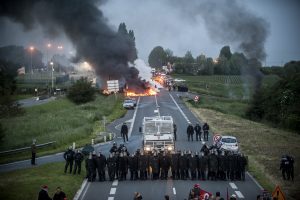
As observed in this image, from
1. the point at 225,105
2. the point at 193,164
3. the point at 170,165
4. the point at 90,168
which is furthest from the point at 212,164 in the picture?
the point at 225,105

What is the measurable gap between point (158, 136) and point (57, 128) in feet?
62.2

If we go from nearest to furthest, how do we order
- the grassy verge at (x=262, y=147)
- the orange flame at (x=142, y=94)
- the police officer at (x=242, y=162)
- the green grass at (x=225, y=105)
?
the police officer at (x=242, y=162), the grassy verge at (x=262, y=147), the green grass at (x=225, y=105), the orange flame at (x=142, y=94)

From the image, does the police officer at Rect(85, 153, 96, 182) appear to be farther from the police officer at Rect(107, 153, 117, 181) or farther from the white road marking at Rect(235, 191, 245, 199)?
the white road marking at Rect(235, 191, 245, 199)

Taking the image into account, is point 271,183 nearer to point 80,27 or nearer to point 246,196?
point 246,196

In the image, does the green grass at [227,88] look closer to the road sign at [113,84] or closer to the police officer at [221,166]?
the road sign at [113,84]

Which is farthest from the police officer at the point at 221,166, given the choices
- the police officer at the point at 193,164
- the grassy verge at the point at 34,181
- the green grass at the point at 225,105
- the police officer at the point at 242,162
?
the green grass at the point at 225,105

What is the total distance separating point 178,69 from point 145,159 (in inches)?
6001

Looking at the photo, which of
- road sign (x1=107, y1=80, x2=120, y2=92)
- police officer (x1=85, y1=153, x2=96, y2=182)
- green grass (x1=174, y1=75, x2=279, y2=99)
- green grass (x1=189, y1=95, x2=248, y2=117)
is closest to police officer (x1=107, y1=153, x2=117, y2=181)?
police officer (x1=85, y1=153, x2=96, y2=182)

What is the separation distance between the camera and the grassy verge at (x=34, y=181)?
77.7 feet

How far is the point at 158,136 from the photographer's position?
109 ft

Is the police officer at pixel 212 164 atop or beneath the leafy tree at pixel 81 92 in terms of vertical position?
beneath

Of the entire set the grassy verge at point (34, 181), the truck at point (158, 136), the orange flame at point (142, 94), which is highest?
the orange flame at point (142, 94)

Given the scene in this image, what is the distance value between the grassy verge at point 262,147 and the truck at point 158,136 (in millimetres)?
6035

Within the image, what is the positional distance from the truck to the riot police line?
16.7ft
